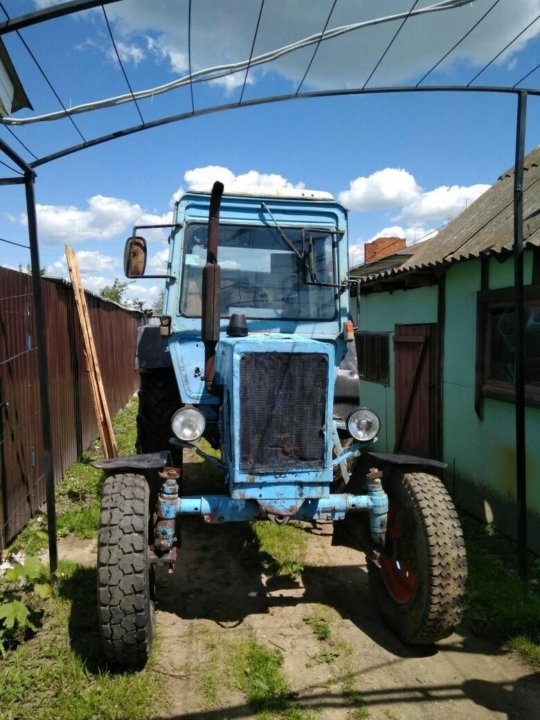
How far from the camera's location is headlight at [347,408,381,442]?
130 inches

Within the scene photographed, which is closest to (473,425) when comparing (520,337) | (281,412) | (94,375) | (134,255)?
(520,337)

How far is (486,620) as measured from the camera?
3.39m

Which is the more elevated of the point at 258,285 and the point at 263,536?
the point at 258,285

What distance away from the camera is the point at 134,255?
138 inches

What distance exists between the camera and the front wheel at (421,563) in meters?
2.92

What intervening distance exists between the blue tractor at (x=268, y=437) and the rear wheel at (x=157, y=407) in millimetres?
762

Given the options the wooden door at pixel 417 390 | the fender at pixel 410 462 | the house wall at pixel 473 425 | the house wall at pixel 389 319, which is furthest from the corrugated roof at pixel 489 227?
the fender at pixel 410 462

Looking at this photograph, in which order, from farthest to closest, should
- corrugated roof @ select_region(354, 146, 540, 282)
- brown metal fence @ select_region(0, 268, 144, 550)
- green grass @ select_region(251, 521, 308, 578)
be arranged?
corrugated roof @ select_region(354, 146, 540, 282)
brown metal fence @ select_region(0, 268, 144, 550)
green grass @ select_region(251, 521, 308, 578)

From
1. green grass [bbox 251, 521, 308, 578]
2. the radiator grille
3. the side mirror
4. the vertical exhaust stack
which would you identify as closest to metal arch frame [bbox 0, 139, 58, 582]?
the side mirror

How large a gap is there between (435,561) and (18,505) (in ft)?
11.0

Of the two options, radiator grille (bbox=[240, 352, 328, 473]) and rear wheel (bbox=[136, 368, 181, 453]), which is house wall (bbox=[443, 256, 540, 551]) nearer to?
radiator grille (bbox=[240, 352, 328, 473])

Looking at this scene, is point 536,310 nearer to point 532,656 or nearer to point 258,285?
point 258,285

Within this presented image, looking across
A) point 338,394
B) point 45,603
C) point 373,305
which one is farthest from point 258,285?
point 373,305

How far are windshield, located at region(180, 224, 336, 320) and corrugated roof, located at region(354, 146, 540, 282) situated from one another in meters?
1.48
